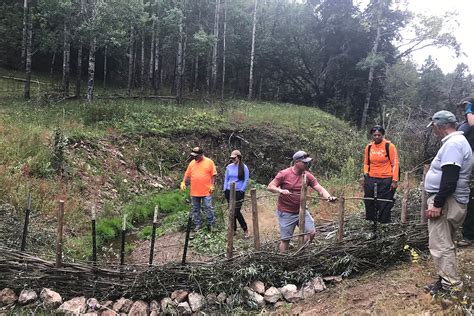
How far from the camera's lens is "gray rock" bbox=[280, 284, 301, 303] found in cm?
503

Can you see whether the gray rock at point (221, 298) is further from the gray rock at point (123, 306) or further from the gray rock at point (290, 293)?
the gray rock at point (123, 306)

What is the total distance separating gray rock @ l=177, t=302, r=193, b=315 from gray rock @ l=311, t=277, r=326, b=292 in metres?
1.59

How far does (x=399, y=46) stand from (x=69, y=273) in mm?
29868

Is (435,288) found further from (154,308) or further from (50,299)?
(50,299)

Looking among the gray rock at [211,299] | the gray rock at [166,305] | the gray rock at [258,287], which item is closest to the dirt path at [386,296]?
the gray rock at [258,287]

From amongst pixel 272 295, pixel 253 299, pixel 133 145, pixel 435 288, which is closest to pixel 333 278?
pixel 272 295

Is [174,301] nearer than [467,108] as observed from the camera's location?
No

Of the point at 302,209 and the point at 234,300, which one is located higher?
the point at 302,209

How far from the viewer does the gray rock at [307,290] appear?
5028 millimetres

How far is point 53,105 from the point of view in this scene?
1587 cm

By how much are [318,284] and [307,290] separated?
0.55ft

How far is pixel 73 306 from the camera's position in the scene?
16.5 feet

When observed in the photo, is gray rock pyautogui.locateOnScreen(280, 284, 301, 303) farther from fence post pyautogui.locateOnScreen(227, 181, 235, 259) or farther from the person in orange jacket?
the person in orange jacket

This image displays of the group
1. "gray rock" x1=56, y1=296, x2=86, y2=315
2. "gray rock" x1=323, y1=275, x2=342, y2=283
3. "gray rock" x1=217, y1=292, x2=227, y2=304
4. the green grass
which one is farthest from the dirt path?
the green grass
